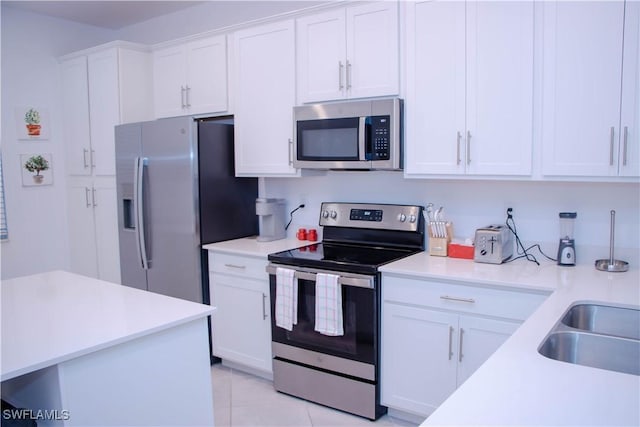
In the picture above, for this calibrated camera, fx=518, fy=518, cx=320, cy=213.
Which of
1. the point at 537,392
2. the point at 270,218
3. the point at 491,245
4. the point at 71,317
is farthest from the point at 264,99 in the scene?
the point at 537,392

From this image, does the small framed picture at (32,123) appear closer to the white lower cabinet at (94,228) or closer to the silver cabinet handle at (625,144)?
the white lower cabinet at (94,228)

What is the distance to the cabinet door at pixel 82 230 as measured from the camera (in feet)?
14.2

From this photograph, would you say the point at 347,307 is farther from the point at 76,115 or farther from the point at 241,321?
the point at 76,115

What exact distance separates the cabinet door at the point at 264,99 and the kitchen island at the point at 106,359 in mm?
1445

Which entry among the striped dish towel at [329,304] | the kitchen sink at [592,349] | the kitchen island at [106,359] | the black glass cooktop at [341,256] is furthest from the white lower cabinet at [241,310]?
the kitchen sink at [592,349]

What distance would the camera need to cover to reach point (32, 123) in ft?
14.0

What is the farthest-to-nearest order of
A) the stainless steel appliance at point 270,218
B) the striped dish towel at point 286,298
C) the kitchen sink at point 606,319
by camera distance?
the stainless steel appliance at point 270,218 → the striped dish towel at point 286,298 → the kitchen sink at point 606,319

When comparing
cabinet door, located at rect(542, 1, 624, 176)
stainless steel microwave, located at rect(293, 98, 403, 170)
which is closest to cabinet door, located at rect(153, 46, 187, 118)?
stainless steel microwave, located at rect(293, 98, 403, 170)

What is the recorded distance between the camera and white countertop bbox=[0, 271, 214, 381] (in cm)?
155

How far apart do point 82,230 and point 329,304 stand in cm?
269

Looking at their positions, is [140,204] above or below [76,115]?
below

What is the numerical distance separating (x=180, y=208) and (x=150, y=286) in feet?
2.22

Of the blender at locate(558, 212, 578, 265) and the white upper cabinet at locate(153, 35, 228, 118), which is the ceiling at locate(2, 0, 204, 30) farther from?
the blender at locate(558, 212, 578, 265)

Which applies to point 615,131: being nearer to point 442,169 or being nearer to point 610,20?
point 610,20
